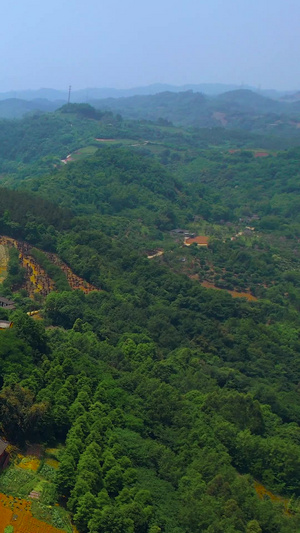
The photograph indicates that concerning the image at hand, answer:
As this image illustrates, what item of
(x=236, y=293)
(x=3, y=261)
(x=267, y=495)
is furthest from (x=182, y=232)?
(x=267, y=495)

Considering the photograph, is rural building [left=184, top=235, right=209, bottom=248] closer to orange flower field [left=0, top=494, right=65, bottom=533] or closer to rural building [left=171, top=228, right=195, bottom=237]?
A: rural building [left=171, top=228, right=195, bottom=237]

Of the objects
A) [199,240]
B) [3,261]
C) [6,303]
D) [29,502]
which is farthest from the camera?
[199,240]

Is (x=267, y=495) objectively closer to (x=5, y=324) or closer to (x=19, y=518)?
(x=19, y=518)

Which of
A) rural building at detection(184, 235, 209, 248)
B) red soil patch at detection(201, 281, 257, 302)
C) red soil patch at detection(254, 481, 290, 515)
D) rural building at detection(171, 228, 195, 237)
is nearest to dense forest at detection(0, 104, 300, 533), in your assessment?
red soil patch at detection(254, 481, 290, 515)

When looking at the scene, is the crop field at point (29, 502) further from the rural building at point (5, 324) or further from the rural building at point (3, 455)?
the rural building at point (5, 324)

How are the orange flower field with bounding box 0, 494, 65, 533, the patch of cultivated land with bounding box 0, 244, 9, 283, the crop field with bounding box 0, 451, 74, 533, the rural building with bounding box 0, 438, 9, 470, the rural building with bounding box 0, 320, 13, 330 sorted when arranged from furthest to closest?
the patch of cultivated land with bounding box 0, 244, 9, 283, the rural building with bounding box 0, 320, 13, 330, the rural building with bounding box 0, 438, 9, 470, the crop field with bounding box 0, 451, 74, 533, the orange flower field with bounding box 0, 494, 65, 533

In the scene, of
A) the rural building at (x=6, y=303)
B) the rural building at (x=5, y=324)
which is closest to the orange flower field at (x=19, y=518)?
the rural building at (x=5, y=324)
